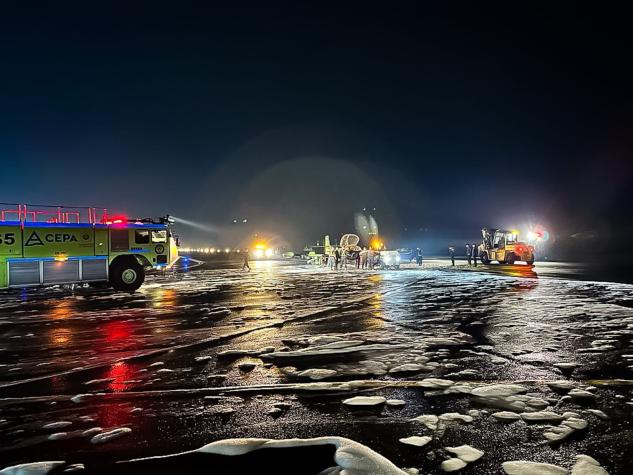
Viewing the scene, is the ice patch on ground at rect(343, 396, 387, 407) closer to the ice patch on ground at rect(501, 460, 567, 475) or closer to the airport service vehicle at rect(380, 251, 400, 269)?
the ice patch on ground at rect(501, 460, 567, 475)

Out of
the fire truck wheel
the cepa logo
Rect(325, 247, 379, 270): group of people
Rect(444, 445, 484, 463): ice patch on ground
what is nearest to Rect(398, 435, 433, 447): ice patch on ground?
Rect(444, 445, 484, 463): ice patch on ground

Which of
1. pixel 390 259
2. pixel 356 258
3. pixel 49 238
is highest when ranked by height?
pixel 49 238

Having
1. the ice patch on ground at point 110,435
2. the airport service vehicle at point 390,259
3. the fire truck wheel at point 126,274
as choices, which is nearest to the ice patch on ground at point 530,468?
the ice patch on ground at point 110,435

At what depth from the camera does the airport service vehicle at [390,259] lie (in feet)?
103

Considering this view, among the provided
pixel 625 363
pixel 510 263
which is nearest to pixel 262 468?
pixel 625 363

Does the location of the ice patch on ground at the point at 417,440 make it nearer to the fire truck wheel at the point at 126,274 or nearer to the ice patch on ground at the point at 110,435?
the ice patch on ground at the point at 110,435

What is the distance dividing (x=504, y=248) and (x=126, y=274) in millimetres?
26111

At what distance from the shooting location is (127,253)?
1656 centimetres

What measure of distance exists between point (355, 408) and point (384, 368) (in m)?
1.47

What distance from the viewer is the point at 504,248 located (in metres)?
31.6

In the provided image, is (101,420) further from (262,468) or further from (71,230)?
(71,230)

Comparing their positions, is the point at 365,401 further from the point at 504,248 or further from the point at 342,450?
the point at 504,248

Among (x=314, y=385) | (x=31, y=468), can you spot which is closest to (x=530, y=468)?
(x=314, y=385)

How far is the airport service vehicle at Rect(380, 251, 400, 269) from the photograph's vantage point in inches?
1235
